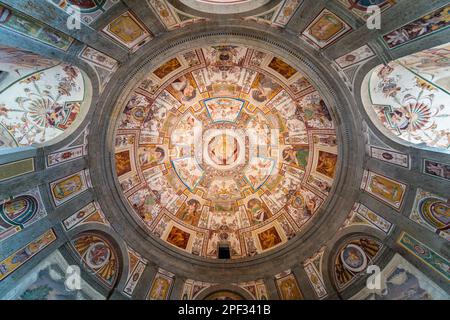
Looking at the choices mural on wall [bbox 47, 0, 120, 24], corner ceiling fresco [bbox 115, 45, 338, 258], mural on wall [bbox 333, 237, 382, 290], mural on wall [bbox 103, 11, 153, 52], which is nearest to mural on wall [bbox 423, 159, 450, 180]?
mural on wall [bbox 333, 237, 382, 290]

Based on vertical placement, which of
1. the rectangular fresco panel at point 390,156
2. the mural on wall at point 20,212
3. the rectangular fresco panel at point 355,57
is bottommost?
the mural on wall at point 20,212

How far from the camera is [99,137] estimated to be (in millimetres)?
11602

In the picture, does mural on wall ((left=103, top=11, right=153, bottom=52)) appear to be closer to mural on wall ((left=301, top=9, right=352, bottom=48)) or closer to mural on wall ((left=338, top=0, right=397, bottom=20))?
mural on wall ((left=301, top=9, right=352, bottom=48))

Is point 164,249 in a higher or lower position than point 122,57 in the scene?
lower

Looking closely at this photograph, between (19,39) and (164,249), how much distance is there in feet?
36.2

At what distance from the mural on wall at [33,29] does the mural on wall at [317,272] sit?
1367 centimetres

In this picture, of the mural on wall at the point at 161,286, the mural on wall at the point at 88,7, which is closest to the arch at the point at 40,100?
the mural on wall at the point at 88,7

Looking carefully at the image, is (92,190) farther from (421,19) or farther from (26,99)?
(421,19)

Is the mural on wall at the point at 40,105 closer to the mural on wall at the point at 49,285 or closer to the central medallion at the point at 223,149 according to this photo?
the mural on wall at the point at 49,285

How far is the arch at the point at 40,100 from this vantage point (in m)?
8.84

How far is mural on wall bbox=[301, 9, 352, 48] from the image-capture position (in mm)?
8453

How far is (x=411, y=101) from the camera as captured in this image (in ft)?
32.1

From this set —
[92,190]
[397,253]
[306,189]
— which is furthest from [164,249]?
[397,253]

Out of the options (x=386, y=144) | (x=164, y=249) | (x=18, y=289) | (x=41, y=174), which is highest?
(x=386, y=144)
